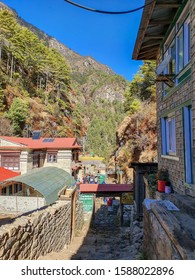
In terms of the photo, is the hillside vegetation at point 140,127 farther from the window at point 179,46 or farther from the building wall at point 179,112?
the window at point 179,46

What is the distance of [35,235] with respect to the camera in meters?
6.87

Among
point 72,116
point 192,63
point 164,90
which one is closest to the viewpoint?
point 192,63

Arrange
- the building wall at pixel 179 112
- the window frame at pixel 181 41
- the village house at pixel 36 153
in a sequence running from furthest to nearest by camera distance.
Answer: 1. the village house at pixel 36 153
2. the window frame at pixel 181 41
3. the building wall at pixel 179 112

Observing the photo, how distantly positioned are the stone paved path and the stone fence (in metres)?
0.46

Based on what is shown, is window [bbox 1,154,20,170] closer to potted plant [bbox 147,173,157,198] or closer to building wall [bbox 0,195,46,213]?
building wall [bbox 0,195,46,213]

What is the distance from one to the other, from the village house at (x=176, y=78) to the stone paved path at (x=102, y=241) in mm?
4007

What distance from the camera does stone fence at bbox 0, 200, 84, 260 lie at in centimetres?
521

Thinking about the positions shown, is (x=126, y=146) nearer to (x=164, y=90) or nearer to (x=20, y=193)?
(x=20, y=193)

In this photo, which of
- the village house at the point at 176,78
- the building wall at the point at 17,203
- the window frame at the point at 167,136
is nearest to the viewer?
the village house at the point at 176,78

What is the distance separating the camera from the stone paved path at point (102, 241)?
8726 millimetres

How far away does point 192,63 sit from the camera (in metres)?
5.18

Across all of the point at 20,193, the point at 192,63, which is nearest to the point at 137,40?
the point at 192,63

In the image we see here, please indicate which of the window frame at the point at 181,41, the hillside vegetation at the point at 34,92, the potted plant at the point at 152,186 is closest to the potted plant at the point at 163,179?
the potted plant at the point at 152,186

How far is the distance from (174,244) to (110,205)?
21.6 meters
